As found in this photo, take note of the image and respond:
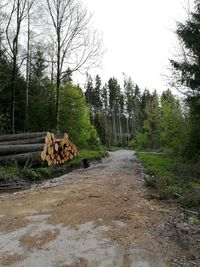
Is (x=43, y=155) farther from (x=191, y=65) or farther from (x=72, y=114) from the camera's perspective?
(x=72, y=114)

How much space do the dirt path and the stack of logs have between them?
5.96 metres

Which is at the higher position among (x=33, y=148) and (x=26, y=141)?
(x=26, y=141)

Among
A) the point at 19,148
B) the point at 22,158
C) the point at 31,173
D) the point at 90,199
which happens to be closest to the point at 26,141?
the point at 19,148

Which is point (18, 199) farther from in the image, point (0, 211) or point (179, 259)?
point (179, 259)

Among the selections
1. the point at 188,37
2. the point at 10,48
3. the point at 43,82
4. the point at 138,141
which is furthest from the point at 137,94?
the point at 188,37

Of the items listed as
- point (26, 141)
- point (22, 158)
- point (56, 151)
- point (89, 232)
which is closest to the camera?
point (89, 232)

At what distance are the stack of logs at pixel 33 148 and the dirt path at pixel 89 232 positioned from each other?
5956 millimetres

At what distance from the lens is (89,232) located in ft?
19.3

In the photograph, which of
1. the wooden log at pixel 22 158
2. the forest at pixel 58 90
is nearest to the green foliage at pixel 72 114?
the forest at pixel 58 90

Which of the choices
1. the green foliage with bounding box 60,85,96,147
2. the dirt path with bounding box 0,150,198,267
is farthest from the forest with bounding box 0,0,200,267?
the green foliage with bounding box 60,85,96,147

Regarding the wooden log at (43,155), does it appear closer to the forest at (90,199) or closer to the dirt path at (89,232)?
the forest at (90,199)

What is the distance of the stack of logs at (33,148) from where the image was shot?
593 inches

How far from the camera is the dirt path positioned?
480 cm

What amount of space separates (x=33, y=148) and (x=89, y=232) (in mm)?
10052
